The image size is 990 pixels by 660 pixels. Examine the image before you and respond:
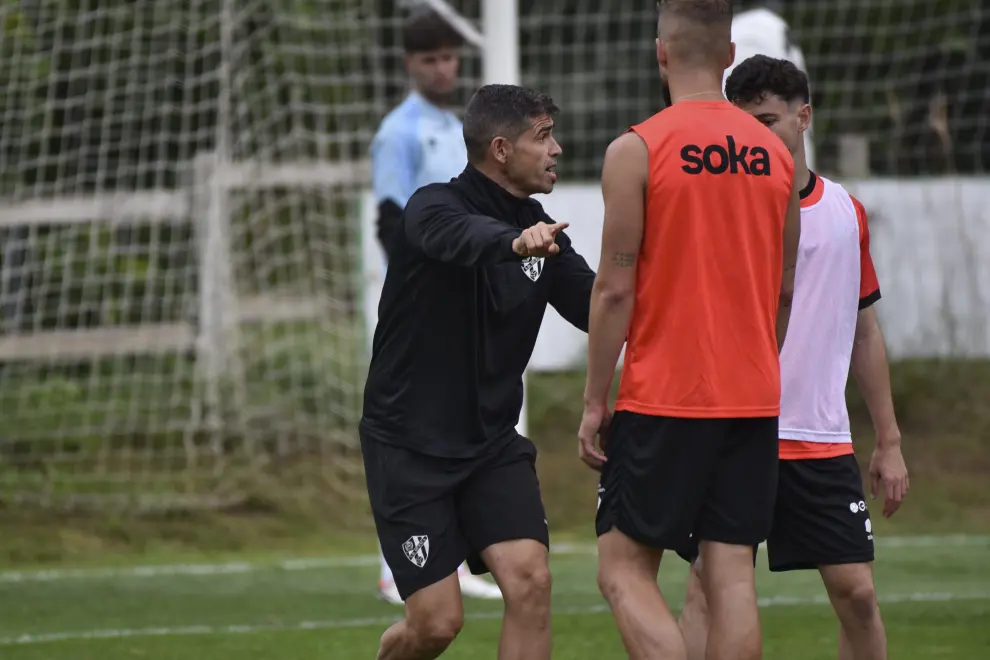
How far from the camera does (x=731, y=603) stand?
3.80 meters

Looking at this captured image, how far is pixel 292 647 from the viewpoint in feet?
19.0

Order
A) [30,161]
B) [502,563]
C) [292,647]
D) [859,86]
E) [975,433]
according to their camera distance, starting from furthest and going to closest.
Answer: [859,86]
[975,433]
[30,161]
[292,647]
[502,563]

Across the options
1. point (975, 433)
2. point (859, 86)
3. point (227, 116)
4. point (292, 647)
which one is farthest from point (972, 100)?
point (292, 647)

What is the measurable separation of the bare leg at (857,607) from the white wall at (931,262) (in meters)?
7.17

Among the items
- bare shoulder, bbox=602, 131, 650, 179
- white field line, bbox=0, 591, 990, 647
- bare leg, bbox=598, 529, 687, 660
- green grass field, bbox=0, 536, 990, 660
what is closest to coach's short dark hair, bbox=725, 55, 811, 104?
bare shoulder, bbox=602, 131, 650, 179

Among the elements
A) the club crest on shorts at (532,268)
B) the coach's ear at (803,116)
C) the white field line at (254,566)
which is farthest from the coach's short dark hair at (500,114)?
the white field line at (254,566)

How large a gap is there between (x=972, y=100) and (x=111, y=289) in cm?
706

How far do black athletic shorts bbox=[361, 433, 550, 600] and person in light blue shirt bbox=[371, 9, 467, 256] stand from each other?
7.50ft

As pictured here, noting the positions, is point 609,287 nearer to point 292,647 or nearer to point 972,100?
point 292,647

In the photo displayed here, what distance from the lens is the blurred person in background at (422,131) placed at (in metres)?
6.40

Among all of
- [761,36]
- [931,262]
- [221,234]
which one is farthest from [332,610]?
[931,262]

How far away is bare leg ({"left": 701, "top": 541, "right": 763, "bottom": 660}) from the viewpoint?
378cm

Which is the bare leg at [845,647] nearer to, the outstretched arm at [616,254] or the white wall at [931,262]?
the outstretched arm at [616,254]

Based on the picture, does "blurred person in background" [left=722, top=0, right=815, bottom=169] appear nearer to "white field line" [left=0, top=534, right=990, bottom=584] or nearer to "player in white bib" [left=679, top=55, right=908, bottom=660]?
"white field line" [left=0, top=534, right=990, bottom=584]
